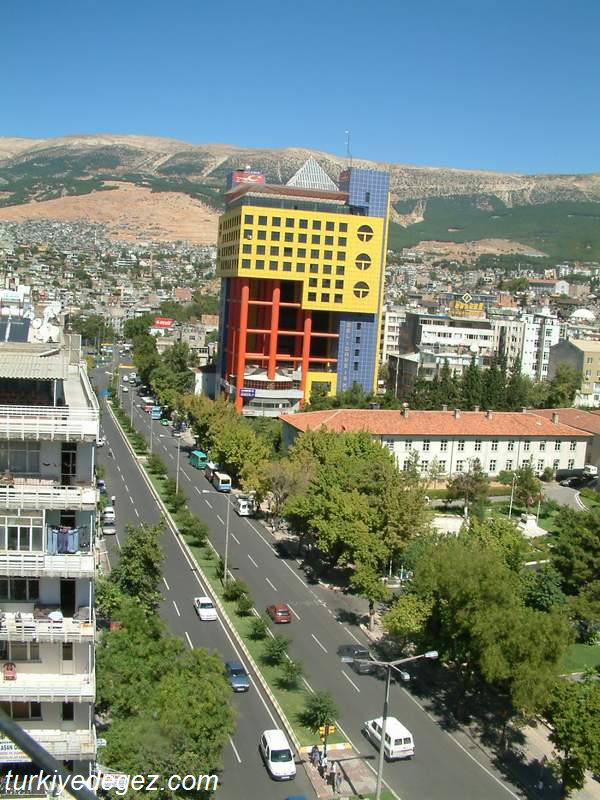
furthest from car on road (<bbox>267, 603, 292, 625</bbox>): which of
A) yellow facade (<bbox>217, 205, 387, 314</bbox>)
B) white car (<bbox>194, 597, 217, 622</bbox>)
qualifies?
yellow facade (<bbox>217, 205, 387, 314</bbox>)

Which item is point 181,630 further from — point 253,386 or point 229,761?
point 253,386

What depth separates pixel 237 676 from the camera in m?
30.5

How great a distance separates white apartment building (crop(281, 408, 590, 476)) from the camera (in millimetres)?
61625

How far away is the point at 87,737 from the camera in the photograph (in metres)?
16.5

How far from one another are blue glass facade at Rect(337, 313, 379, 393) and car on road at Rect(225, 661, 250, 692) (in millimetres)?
54176

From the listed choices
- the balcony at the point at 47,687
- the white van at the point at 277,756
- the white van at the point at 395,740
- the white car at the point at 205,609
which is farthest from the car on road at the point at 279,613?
the balcony at the point at 47,687

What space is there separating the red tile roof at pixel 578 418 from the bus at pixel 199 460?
1164 inches

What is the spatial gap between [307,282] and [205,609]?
4930 cm

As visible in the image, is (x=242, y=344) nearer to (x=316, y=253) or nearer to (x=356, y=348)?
(x=316, y=253)

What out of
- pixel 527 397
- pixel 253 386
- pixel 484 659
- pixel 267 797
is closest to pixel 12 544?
pixel 267 797

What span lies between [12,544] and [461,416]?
52.3 meters

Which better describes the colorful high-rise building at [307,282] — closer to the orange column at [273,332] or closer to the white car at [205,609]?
the orange column at [273,332]

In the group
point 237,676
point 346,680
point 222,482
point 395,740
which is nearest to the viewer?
point 395,740

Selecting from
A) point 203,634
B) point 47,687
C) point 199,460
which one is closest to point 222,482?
point 199,460
